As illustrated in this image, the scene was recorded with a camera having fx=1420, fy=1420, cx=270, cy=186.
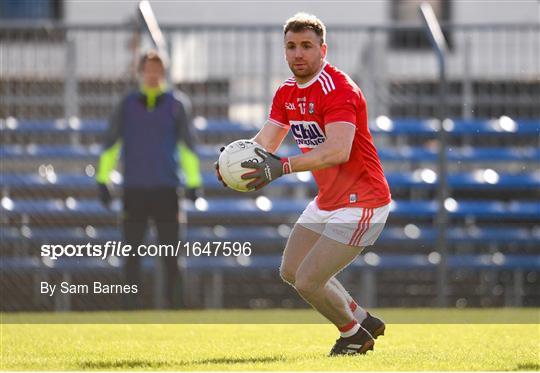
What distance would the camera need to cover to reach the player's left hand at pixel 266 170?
23.6 feet

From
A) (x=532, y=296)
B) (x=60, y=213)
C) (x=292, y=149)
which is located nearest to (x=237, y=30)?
(x=292, y=149)

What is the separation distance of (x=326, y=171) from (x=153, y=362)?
1.42 metres

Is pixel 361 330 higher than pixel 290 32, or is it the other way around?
pixel 290 32

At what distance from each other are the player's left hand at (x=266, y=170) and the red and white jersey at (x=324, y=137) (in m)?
0.41

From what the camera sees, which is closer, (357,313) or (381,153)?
(357,313)

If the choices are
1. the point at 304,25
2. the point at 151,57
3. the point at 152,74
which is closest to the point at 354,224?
the point at 304,25

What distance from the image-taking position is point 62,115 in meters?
14.1

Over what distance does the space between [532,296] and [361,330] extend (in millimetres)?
6179

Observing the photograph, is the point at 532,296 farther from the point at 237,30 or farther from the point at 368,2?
the point at 368,2

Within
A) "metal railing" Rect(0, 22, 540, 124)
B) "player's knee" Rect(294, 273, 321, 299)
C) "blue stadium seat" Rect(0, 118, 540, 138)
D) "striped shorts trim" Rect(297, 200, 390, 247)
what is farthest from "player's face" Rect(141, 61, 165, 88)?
"player's knee" Rect(294, 273, 321, 299)

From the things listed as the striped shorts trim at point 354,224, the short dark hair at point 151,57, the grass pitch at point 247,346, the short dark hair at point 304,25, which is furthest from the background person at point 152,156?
the short dark hair at point 304,25

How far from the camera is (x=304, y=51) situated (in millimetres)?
7457

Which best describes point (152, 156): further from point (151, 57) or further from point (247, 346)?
point (247, 346)

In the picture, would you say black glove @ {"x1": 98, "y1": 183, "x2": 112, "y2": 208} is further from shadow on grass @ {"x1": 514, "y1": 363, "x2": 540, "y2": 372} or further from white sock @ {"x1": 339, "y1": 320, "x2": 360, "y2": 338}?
shadow on grass @ {"x1": 514, "y1": 363, "x2": 540, "y2": 372}
